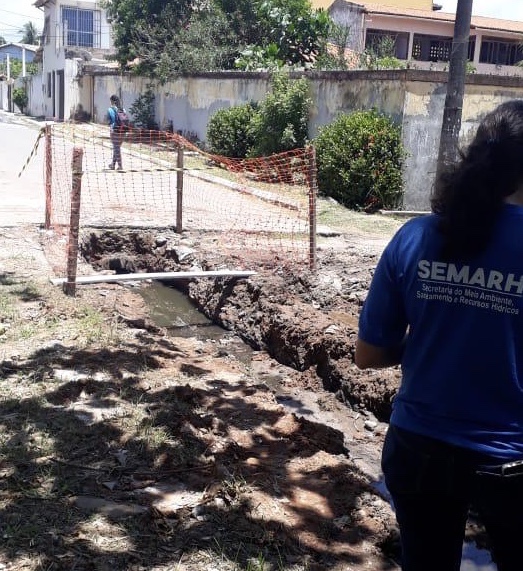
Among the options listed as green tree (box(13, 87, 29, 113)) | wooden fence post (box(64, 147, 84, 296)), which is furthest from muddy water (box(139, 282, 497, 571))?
green tree (box(13, 87, 29, 113))

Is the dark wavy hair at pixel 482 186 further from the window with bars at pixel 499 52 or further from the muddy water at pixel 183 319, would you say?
the window with bars at pixel 499 52

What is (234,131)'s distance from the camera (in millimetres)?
20516

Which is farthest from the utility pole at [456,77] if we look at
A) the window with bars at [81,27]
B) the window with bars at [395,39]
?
the window with bars at [81,27]

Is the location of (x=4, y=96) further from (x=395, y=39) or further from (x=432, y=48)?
(x=432, y=48)

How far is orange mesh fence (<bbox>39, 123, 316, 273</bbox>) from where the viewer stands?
10.3m

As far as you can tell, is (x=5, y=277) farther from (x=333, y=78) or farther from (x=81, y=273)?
(x=333, y=78)

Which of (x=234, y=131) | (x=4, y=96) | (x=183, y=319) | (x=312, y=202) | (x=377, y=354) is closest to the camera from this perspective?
(x=377, y=354)

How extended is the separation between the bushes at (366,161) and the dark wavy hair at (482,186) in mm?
12394

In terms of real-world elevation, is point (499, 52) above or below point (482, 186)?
above

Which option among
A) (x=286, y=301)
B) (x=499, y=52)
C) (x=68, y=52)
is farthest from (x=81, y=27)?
(x=286, y=301)

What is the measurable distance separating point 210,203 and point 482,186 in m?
12.5

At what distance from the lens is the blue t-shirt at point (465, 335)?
200 centimetres

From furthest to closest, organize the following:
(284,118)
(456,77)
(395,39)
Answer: (395,39) → (284,118) → (456,77)

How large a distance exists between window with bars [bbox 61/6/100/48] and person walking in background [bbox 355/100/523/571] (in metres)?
44.7
